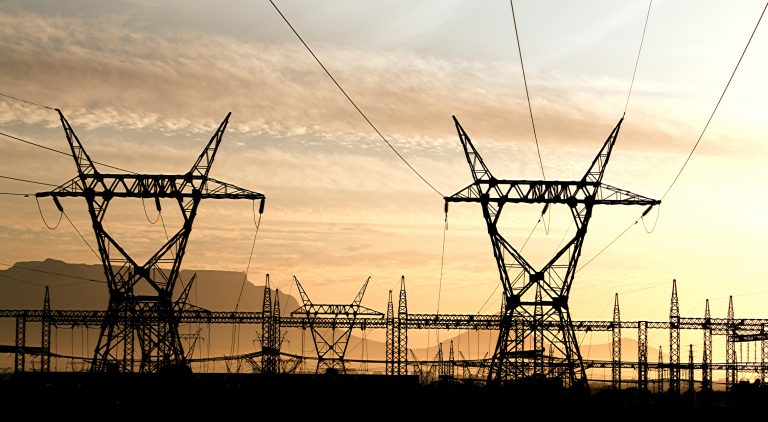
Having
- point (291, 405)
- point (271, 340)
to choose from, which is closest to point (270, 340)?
point (271, 340)

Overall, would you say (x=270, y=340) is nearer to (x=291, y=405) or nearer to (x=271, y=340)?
(x=271, y=340)

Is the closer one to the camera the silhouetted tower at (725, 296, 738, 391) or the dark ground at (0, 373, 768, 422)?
the dark ground at (0, 373, 768, 422)

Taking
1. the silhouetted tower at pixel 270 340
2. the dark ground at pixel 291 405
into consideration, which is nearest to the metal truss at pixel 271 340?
the silhouetted tower at pixel 270 340

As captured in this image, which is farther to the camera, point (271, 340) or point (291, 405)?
point (271, 340)

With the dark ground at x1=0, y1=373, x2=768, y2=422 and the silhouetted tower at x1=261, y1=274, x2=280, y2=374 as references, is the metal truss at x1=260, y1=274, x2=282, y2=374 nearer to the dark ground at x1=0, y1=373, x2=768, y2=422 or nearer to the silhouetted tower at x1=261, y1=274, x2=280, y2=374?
the silhouetted tower at x1=261, y1=274, x2=280, y2=374

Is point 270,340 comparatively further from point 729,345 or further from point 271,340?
point 729,345

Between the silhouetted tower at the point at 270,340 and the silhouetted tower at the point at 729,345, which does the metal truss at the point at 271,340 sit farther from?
the silhouetted tower at the point at 729,345

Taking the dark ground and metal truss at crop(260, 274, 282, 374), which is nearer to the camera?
the dark ground

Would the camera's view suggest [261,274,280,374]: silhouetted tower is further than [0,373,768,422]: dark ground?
Yes

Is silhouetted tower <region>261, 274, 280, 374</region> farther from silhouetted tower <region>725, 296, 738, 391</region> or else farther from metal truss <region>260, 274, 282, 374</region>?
silhouetted tower <region>725, 296, 738, 391</region>

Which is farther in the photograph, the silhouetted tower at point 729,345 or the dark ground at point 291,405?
the silhouetted tower at point 729,345

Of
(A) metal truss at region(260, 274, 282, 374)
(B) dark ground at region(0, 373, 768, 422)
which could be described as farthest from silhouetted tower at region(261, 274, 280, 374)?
(B) dark ground at region(0, 373, 768, 422)

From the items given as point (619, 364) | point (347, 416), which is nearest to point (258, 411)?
point (347, 416)

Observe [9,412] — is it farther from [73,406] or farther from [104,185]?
[104,185]
